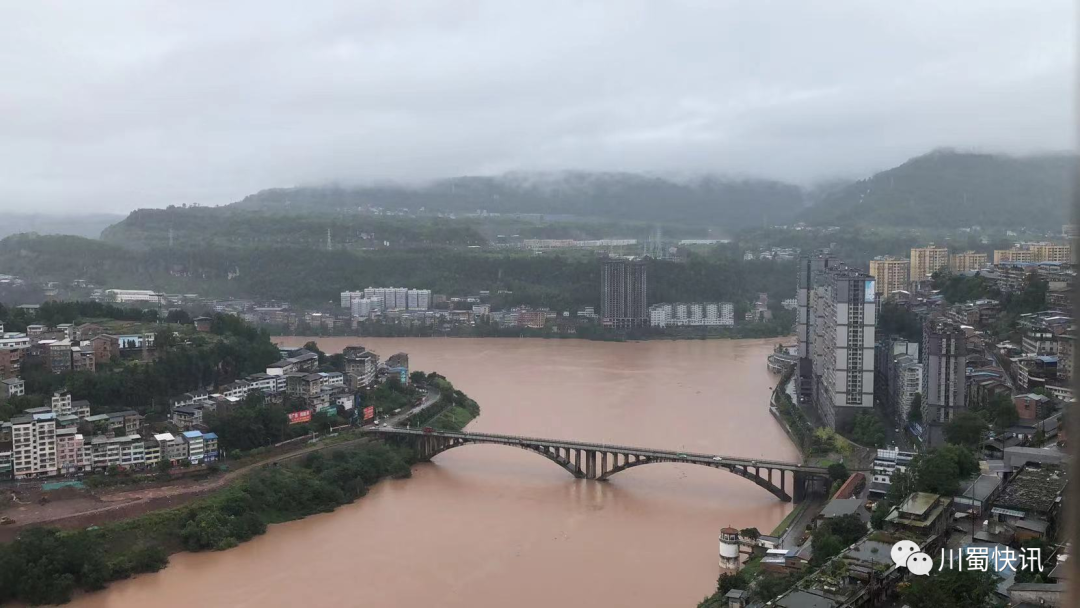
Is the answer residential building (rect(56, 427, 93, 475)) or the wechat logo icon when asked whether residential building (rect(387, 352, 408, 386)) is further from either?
the wechat logo icon

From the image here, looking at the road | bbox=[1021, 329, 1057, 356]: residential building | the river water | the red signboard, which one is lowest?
the river water

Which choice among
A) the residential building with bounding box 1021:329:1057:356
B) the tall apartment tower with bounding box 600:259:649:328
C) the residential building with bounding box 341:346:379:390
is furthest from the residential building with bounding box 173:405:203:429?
the tall apartment tower with bounding box 600:259:649:328

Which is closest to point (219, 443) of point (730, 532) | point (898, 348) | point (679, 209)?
Result: point (730, 532)

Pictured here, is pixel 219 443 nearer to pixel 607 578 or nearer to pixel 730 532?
pixel 607 578

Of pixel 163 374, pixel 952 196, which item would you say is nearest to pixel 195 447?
pixel 163 374

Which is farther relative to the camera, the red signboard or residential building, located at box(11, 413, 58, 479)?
the red signboard

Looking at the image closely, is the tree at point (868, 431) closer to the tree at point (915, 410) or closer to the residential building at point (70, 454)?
the tree at point (915, 410)

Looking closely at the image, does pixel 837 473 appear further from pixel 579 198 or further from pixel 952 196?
pixel 579 198
